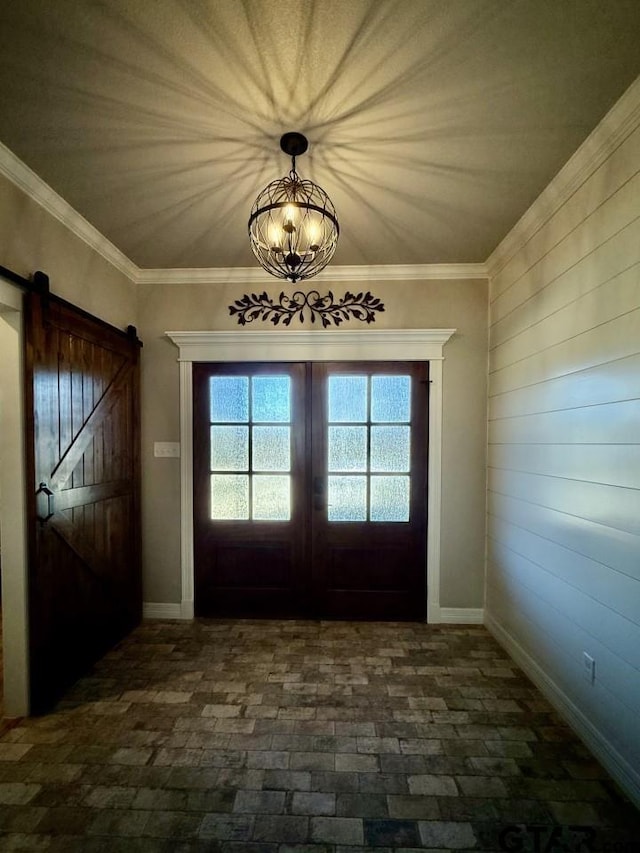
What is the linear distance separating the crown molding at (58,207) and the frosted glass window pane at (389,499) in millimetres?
2483

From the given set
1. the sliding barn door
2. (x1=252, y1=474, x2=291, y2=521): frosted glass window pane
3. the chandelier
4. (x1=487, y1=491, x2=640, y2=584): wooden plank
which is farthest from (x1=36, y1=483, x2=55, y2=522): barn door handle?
(x1=487, y1=491, x2=640, y2=584): wooden plank

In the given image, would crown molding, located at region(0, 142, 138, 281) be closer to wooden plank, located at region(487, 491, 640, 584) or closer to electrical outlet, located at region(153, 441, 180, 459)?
electrical outlet, located at region(153, 441, 180, 459)

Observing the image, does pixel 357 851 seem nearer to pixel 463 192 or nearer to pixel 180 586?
pixel 180 586

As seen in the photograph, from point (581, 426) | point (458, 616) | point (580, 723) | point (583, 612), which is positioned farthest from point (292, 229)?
point (458, 616)

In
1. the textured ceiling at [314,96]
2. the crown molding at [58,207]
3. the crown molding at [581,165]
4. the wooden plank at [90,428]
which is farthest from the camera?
the wooden plank at [90,428]

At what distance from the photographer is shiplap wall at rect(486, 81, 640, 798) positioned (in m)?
1.55

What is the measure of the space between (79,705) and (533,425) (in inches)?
117

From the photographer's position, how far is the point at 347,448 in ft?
9.93

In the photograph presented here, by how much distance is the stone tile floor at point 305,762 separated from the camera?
4.62ft

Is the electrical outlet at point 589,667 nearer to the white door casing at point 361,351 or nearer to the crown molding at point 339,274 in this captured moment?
the white door casing at point 361,351

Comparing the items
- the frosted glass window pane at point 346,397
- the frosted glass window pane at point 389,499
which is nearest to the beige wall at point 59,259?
the frosted glass window pane at point 346,397

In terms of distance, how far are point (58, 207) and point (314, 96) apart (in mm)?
1590

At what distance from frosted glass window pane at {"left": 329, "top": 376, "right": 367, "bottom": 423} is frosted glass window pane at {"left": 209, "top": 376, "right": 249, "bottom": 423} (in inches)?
26.7

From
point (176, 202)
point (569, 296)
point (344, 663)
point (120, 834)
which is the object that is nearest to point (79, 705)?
point (120, 834)
